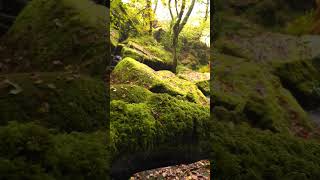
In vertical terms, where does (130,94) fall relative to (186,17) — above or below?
below

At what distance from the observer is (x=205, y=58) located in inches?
415

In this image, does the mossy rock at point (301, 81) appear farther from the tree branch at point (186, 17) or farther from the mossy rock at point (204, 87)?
the tree branch at point (186, 17)

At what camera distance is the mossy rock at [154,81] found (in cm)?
686

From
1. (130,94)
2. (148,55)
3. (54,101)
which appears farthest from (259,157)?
(148,55)

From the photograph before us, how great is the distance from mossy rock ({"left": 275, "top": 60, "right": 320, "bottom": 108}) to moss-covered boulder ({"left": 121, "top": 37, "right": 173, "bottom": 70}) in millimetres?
2906

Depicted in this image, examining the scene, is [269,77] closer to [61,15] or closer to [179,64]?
[179,64]

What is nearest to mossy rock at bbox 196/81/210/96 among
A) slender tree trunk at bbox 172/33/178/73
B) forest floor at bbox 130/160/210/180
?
slender tree trunk at bbox 172/33/178/73

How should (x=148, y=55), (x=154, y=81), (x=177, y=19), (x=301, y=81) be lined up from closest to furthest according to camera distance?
1. (x=154, y=81)
2. (x=301, y=81)
3. (x=148, y=55)
4. (x=177, y=19)

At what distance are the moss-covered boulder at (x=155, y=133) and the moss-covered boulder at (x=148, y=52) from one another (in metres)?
3.25

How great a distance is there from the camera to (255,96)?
6898 mm

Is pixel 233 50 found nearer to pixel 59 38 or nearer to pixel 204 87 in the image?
pixel 204 87

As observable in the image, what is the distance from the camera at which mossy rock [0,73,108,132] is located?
364 centimetres

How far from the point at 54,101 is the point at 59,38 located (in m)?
2.22

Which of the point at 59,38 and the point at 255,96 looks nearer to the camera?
the point at 59,38
